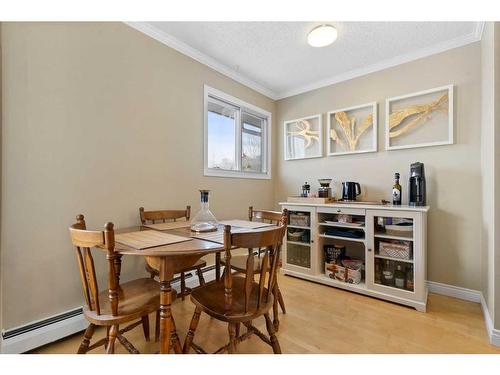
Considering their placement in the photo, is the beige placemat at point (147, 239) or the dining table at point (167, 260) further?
the beige placemat at point (147, 239)

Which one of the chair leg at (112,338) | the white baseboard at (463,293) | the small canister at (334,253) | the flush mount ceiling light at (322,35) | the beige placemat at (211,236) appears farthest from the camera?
the small canister at (334,253)

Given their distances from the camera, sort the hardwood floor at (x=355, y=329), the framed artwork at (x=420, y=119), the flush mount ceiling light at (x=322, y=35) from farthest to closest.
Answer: the framed artwork at (x=420, y=119) → the flush mount ceiling light at (x=322, y=35) → the hardwood floor at (x=355, y=329)

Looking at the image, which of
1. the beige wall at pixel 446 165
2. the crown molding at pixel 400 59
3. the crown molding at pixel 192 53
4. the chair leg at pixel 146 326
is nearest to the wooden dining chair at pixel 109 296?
the chair leg at pixel 146 326

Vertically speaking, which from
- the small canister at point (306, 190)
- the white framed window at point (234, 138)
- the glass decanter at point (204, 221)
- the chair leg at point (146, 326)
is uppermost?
the white framed window at point (234, 138)

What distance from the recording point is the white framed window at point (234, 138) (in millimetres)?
2643

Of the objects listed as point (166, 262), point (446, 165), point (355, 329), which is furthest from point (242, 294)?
point (446, 165)

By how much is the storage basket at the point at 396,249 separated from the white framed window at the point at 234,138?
1699mm

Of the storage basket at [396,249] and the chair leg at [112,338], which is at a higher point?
the storage basket at [396,249]

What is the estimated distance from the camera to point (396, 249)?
2.11m

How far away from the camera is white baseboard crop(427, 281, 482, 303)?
2.09m

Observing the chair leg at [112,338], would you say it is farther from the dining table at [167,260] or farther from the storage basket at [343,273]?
the storage basket at [343,273]

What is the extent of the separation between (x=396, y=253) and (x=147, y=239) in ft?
6.82

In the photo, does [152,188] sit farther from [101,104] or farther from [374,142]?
[374,142]
